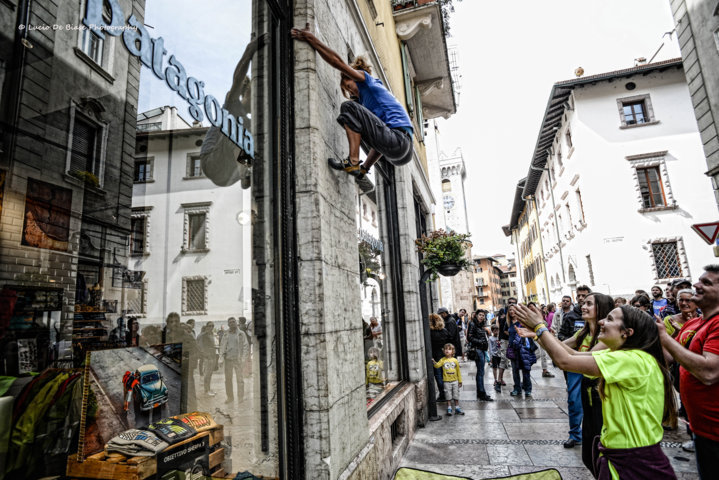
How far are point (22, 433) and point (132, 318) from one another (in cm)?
86

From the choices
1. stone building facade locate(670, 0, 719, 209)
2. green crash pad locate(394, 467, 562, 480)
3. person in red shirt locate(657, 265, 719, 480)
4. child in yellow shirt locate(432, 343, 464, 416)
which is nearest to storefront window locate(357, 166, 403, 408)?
child in yellow shirt locate(432, 343, 464, 416)

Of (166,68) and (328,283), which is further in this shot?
(328,283)

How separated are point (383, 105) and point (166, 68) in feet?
6.36

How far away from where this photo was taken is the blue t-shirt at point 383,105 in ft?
12.5

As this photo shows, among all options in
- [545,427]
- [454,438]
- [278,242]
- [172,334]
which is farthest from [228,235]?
[545,427]

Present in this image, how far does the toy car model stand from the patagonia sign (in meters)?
1.56

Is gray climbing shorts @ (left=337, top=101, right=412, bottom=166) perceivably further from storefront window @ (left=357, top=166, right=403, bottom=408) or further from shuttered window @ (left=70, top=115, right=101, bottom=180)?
shuttered window @ (left=70, top=115, right=101, bottom=180)

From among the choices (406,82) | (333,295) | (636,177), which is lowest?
(333,295)

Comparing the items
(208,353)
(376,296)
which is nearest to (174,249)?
(208,353)

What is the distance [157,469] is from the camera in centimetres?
218

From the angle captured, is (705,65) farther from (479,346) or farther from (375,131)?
(375,131)

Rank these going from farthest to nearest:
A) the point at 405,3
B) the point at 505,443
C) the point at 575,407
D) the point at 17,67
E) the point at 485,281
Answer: the point at 485,281 → the point at 405,3 → the point at 505,443 → the point at 575,407 → the point at 17,67

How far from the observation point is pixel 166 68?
2430 mm

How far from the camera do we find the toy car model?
2.43m
